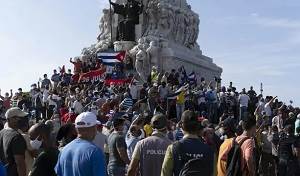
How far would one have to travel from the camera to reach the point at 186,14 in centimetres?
4056

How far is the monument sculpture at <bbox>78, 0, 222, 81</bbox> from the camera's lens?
34375 mm

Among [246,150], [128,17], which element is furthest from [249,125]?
[128,17]

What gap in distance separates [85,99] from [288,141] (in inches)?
547

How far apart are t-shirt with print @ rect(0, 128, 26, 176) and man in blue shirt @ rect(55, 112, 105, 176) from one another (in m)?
1.38

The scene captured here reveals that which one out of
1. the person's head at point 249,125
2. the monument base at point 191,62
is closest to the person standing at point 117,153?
the person's head at point 249,125

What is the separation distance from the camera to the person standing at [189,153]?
6.67 m

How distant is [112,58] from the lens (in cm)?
3491

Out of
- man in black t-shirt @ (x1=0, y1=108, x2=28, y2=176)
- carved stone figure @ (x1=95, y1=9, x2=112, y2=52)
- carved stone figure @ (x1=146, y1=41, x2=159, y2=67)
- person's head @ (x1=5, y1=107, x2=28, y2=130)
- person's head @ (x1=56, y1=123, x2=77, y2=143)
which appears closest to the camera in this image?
person's head @ (x1=56, y1=123, x2=77, y2=143)

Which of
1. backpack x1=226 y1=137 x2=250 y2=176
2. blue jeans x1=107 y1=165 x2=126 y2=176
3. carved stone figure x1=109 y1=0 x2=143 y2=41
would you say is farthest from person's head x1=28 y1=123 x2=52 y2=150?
carved stone figure x1=109 y1=0 x2=143 y2=41

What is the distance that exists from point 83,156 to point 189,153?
120 centimetres

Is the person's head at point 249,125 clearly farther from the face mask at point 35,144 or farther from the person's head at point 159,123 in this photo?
the face mask at point 35,144

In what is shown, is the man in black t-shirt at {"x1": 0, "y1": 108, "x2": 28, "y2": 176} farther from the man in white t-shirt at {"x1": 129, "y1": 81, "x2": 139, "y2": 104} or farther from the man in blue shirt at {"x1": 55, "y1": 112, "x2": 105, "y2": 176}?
the man in white t-shirt at {"x1": 129, "y1": 81, "x2": 139, "y2": 104}

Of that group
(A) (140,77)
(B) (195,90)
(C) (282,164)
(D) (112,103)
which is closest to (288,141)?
(C) (282,164)

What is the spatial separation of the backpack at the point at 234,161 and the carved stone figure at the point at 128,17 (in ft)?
99.5
